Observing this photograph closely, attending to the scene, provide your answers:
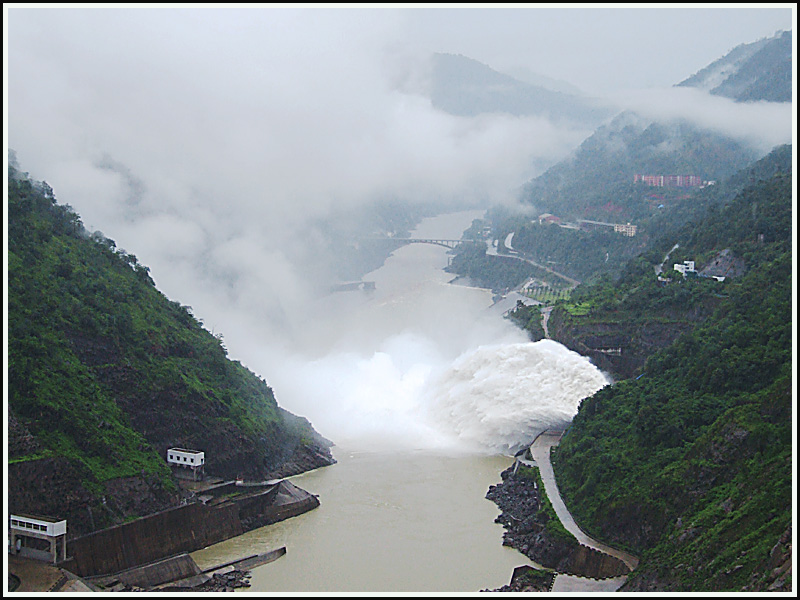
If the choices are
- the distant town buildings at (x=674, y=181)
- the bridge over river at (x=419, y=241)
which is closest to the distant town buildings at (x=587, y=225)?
the distant town buildings at (x=674, y=181)

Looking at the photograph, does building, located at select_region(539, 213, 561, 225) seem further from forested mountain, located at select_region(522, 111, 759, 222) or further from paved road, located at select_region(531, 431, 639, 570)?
paved road, located at select_region(531, 431, 639, 570)

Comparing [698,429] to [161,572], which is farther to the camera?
[698,429]

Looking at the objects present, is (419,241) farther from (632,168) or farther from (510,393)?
(510,393)

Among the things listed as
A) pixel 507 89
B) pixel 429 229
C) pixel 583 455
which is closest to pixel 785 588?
pixel 583 455

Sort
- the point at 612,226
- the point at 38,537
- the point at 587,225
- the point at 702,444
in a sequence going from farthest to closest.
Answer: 1. the point at 587,225
2. the point at 612,226
3. the point at 702,444
4. the point at 38,537

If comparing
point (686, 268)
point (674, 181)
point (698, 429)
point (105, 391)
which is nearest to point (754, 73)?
point (674, 181)

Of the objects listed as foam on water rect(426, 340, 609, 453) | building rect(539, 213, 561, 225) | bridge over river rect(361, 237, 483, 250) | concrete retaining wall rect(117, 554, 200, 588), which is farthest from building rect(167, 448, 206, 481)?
bridge over river rect(361, 237, 483, 250)
